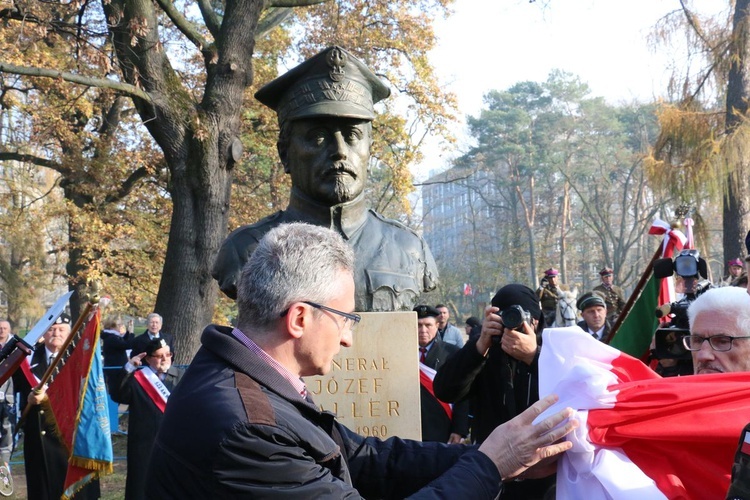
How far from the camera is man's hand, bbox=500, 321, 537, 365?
3.88 meters

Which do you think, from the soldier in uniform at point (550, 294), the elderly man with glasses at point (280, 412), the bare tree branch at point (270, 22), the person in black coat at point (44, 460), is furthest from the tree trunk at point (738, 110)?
the elderly man with glasses at point (280, 412)

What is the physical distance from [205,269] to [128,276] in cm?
1067

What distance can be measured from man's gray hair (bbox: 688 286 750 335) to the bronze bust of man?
2.23 meters

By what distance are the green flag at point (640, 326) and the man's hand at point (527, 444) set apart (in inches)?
114

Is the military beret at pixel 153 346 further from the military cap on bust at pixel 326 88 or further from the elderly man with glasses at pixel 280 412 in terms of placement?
the elderly man with glasses at pixel 280 412

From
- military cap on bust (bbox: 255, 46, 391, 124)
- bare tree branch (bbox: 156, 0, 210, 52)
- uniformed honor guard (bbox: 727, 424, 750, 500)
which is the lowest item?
uniformed honor guard (bbox: 727, 424, 750, 500)

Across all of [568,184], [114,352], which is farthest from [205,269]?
[568,184]

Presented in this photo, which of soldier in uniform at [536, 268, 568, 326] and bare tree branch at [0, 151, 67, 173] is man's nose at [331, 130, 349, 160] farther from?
bare tree branch at [0, 151, 67, 173]

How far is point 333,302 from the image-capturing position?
→ 235 centimetres

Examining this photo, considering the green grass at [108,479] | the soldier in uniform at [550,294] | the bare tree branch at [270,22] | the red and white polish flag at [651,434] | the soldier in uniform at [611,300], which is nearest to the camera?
the red and white polish flag at [651,434]

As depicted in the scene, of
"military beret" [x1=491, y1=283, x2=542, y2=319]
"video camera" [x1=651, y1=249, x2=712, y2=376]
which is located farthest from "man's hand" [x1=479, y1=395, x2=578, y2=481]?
→ "military beret" [x1=491, y1=283, x2=542, y2=319]

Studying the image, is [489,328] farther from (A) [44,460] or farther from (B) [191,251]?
(B) [191,251]

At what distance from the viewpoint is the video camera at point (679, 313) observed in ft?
11.8

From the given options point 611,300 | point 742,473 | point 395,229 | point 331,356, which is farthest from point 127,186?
point 742,473
